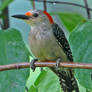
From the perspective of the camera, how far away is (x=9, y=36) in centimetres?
149

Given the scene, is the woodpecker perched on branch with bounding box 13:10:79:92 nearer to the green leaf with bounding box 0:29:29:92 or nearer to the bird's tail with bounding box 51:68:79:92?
the bird's tail with bounding box 51:68:79:92

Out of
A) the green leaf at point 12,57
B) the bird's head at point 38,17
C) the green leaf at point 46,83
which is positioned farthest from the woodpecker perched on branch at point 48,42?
the green leaf at point 12,57

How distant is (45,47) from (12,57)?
0.38 m

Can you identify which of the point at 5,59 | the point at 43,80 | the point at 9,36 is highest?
the point at 9,36

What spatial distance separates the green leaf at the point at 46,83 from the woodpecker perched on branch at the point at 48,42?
198mm

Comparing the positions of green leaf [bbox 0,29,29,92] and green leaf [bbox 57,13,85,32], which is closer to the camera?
green leaf [bbox 0,29,29,92]

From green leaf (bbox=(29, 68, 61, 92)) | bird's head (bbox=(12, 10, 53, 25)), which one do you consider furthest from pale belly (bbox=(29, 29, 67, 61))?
→ green leaf (bbox=(29, 68, 61, 92))

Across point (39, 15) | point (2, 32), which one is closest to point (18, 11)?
point (39, 15)

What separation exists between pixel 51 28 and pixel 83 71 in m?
0.56

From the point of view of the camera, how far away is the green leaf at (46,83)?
1506 millimetres

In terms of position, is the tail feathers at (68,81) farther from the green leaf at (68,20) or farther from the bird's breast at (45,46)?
the green leaf at (68,20)

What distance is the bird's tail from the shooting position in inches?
71.9

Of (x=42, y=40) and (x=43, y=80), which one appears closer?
(x=43, y=80)

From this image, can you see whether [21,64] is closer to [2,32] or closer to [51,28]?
[2,32]
